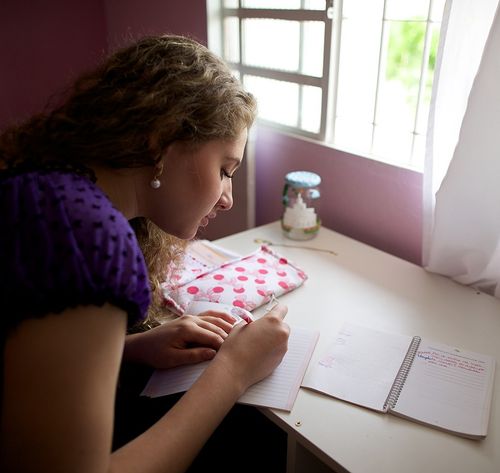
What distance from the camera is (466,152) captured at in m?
1.10

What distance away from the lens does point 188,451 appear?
0.73 meters

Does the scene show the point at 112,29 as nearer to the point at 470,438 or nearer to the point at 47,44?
the point at 47,44

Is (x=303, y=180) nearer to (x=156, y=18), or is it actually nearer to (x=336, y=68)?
(x=336, y=68)

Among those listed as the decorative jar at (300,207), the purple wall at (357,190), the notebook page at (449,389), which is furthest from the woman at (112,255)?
the purple wall at (357,190)

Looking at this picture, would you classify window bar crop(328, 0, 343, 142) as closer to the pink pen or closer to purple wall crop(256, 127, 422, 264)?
purple wall crop(256, 127, 422, 264)

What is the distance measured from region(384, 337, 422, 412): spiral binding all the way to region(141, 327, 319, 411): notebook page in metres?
0.16

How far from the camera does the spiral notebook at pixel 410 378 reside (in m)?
0.83

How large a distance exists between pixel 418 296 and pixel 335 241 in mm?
353

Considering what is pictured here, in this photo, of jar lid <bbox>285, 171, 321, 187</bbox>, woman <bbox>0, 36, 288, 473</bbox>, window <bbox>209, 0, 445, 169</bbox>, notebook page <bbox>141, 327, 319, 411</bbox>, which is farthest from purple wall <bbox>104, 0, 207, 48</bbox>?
notebook page <bbox>141, 327, 319, 411</bbox>

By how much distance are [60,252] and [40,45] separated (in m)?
2.26

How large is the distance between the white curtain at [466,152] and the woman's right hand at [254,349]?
0.52 meters

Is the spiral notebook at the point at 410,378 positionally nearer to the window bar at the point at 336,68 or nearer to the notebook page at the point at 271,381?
the notebook page at the point at 271,381

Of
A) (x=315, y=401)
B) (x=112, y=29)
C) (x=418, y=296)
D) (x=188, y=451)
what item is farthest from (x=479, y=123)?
(x=112, y=29)

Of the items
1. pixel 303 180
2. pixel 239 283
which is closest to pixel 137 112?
pixel 239 283
